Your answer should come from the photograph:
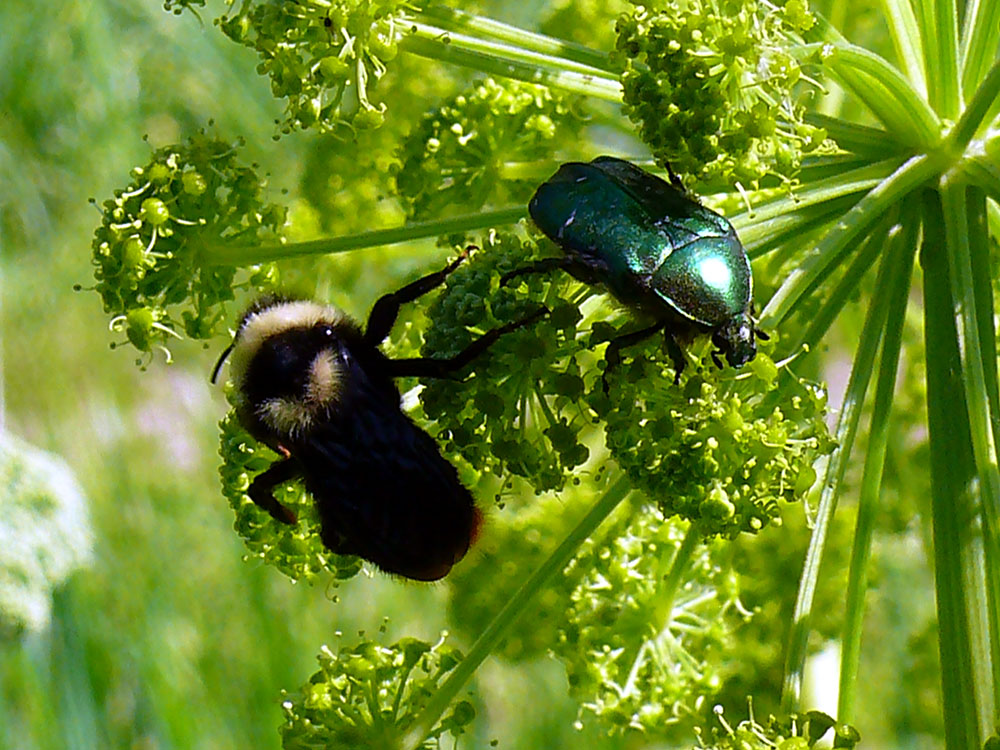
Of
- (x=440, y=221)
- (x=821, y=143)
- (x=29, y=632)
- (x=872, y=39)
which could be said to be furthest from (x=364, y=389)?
(x=872, y=39)

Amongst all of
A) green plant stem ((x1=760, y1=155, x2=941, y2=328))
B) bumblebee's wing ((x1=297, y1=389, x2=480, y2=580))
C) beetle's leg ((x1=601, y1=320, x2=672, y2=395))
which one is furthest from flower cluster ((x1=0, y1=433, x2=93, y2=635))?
green plant stem ((x1=760, y1=155, x2=941, y2=328))

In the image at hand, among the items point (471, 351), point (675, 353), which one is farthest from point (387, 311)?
point (675, 353)

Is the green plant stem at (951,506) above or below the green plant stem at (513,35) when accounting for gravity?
below

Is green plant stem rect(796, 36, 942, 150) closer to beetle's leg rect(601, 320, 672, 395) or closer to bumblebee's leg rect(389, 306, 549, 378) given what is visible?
beetle's leg rect(601, 320, 672, 395)

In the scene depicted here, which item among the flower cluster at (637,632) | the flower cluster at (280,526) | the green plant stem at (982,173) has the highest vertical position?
the green plant stem at (982,173)

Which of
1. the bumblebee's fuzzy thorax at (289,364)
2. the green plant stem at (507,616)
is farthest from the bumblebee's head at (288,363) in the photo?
the green plant stem at (507,616)

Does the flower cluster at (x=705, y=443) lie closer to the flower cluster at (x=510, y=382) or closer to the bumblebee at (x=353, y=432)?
the flower cluster at (x=510, y=382)
